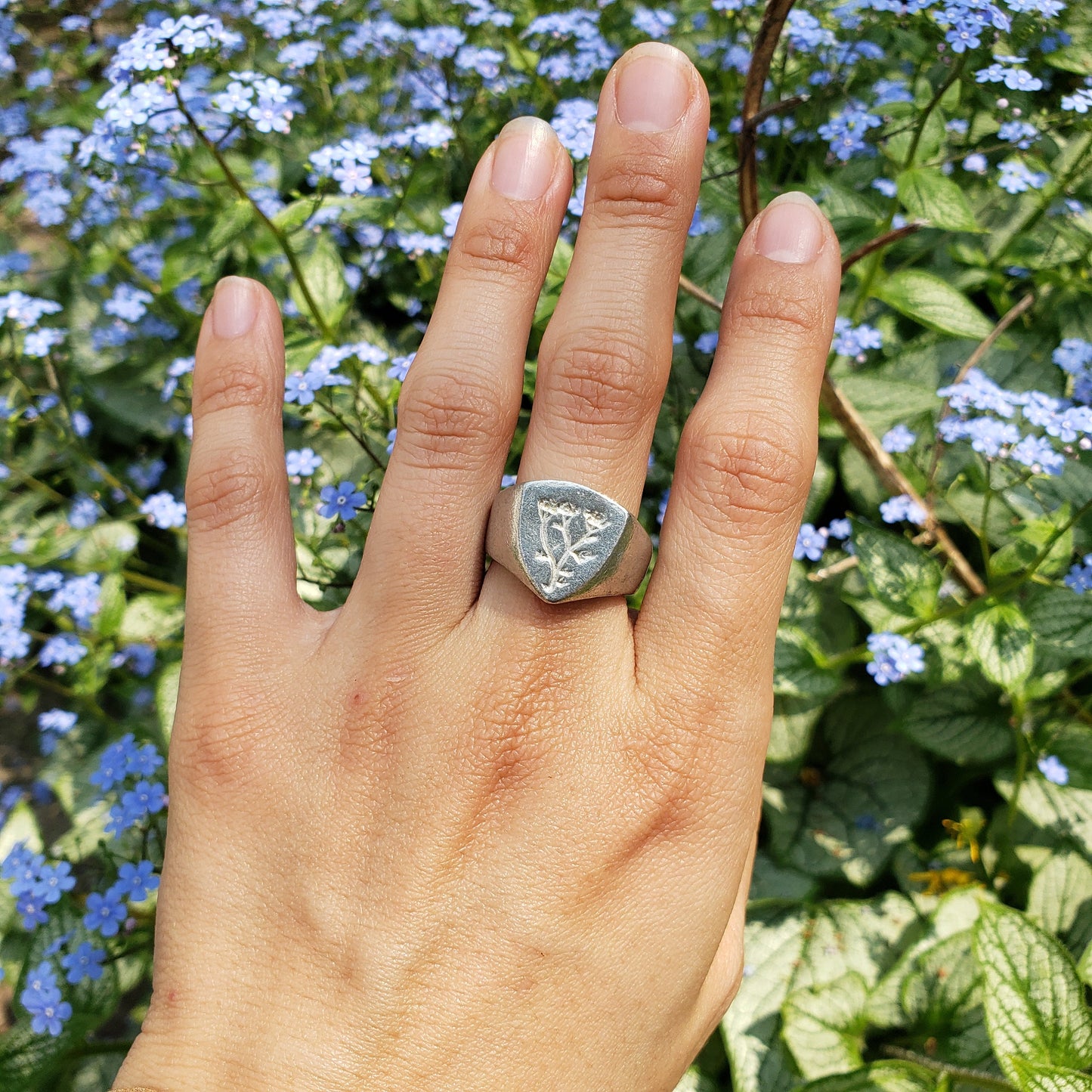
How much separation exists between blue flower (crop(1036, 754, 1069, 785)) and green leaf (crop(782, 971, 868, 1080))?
845mm

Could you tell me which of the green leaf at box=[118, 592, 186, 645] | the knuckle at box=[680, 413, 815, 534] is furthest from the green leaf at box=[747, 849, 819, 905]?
the green leaf at box=[118, 592, 186, 645]

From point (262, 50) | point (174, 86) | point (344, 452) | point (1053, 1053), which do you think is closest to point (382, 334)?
point (344, 452)

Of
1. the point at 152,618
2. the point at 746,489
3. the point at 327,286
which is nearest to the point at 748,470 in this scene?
the point at 746,489

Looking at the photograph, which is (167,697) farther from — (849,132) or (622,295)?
(849,132)

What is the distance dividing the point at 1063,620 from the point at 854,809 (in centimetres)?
106

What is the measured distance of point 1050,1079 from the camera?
1918 mm

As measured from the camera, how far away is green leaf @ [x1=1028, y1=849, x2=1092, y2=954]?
2648 millimetres

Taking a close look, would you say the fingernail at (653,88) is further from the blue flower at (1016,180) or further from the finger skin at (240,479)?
the blue flower at (1016,180)

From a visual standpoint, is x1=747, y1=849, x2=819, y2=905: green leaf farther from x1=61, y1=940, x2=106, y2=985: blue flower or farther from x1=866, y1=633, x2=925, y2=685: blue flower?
x1=61, y1=940, x2=106, y2=985: blue flower

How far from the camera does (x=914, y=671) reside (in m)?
2.38

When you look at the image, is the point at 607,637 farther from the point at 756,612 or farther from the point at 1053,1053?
the point at 1053,1053

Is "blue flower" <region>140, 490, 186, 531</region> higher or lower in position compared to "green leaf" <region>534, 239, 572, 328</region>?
lower

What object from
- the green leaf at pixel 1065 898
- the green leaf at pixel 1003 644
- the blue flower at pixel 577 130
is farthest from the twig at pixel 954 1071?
the blue flower at pixel 577 130

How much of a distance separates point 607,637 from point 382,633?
0.49 m
